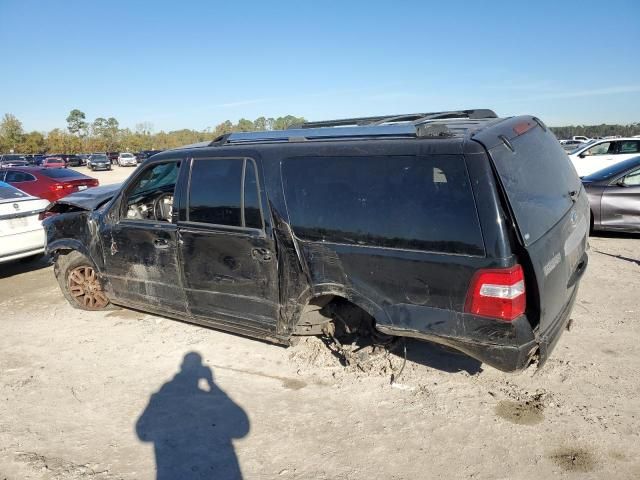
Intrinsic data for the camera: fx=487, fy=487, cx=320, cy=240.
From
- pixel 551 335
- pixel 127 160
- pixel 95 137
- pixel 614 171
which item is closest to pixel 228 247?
pixel 551 335

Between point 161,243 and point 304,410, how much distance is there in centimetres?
201

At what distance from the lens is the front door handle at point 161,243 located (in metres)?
4.38

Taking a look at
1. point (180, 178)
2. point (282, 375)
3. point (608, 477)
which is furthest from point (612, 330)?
point (180, 178)

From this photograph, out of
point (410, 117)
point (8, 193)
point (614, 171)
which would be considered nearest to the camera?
point (410, 117)

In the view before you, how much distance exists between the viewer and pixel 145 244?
457 centimetres

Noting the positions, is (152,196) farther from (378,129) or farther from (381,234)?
(381,234)

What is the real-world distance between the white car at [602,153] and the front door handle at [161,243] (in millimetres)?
13417

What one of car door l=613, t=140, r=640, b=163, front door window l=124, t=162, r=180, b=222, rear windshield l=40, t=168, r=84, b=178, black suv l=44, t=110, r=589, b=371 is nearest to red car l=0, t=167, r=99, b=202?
rear windshield l=40, t=168, r=84, b=178

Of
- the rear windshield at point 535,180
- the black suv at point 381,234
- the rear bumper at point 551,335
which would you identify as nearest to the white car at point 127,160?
the black suv at point 381,234

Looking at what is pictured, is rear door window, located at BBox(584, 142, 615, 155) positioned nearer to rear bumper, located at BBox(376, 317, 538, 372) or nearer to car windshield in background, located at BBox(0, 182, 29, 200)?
rear bumper, located at BBox(376, 317, 538, 372)

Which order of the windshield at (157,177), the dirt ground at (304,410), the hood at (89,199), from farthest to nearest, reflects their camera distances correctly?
the hood at (89,199) → the windshield at (157,177) → the dirt ground at (304,410)

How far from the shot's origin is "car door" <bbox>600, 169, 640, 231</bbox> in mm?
7973

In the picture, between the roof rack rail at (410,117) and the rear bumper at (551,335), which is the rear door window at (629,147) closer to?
the roof rack rail at (410,117)

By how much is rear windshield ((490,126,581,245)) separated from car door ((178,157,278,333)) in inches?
68.4
